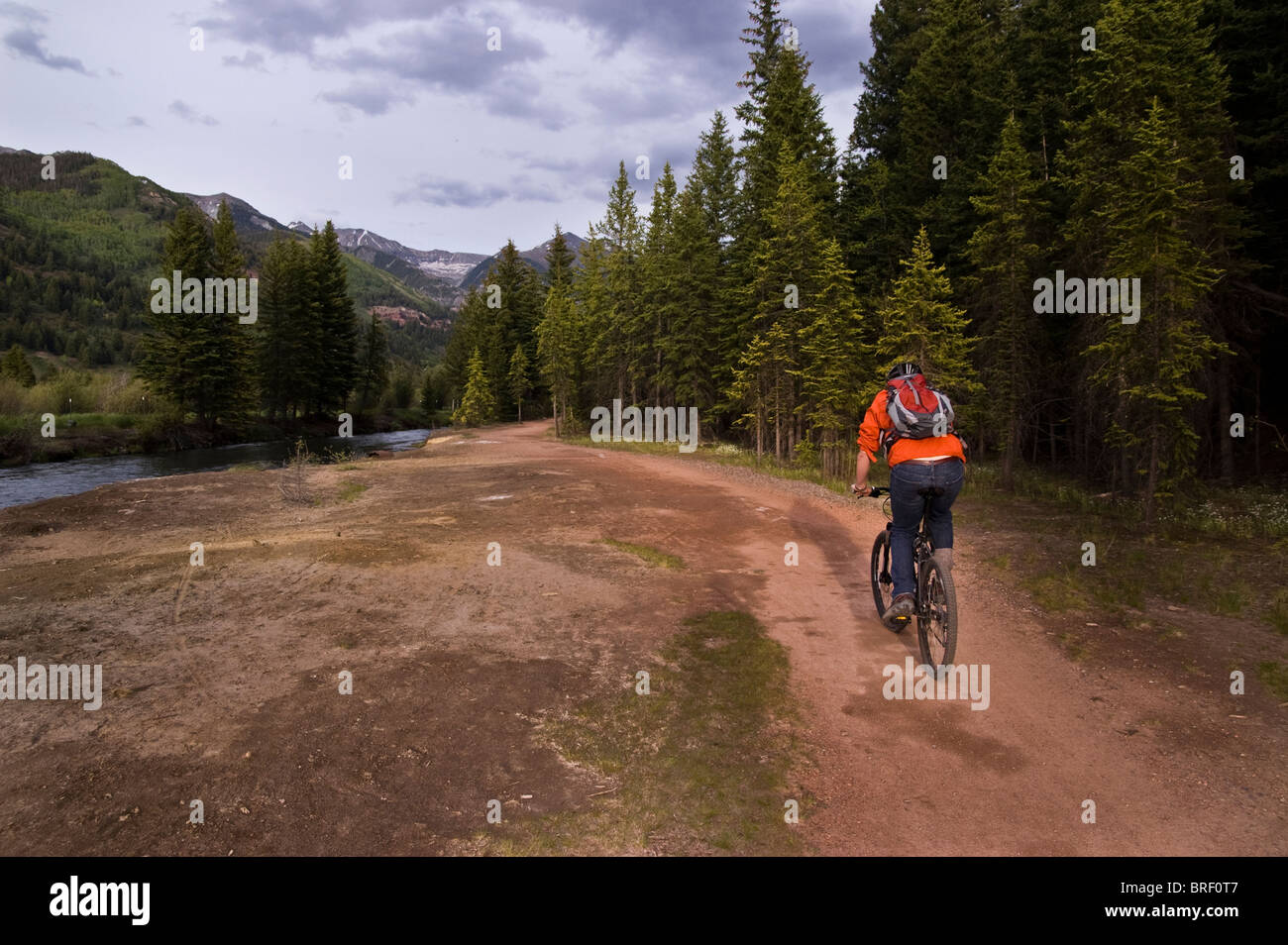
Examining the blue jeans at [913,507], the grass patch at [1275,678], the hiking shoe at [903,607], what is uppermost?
the blue jeans at [913,507]

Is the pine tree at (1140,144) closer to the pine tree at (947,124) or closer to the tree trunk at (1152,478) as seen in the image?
the tree trunk at (1152,478)

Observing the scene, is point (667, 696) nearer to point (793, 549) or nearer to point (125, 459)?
point (793, 549)

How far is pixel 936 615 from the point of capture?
5.78 m

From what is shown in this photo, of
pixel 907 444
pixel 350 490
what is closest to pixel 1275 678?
pixel 907 444

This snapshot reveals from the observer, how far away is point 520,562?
31.3 feet

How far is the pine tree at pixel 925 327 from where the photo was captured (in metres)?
18.9

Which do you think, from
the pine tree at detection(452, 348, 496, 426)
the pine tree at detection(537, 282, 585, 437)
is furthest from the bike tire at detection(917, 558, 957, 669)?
the pine tree at detection(452, 348, 496, 426)

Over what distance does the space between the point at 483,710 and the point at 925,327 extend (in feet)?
61.7

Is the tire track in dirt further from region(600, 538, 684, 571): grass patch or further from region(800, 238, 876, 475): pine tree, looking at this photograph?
region(800, 238, 876, 475): pine tree

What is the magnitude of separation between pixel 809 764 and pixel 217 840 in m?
3.58

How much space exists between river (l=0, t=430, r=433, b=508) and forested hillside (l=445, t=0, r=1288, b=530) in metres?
24.3

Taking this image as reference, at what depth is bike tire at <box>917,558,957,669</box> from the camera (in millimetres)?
5422

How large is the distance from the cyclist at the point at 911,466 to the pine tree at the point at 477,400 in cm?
5961

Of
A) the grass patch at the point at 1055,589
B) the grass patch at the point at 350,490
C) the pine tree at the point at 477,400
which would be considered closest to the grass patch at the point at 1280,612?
the grass patch at the point at 1055,589
